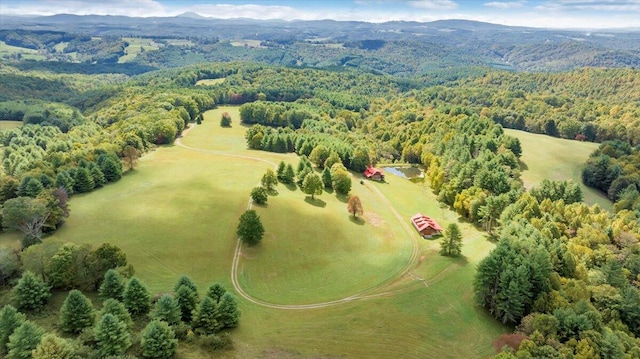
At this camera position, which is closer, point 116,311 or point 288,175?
point 116,311

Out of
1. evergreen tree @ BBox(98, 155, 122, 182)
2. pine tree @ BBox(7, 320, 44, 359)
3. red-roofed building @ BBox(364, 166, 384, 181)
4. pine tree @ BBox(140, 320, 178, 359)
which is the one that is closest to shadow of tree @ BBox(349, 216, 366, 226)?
red-roofed building @ BBox(364, 166, 384, 181)

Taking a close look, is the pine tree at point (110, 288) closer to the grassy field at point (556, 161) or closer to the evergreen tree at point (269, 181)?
the evergreen tree at point (269, 181)

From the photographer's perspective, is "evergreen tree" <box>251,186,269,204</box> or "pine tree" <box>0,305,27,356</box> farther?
"evergreen tree" <box>251,186,269,204</box>

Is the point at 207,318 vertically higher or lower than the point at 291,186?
higher

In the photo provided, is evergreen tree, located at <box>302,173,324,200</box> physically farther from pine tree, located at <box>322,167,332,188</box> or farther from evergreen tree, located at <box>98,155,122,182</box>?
evergreen tree, located at <box>98,155,122,182</box>

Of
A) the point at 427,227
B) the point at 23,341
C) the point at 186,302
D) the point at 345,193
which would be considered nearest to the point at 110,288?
the point at 186,302

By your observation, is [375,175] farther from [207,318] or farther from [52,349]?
[52,349]
